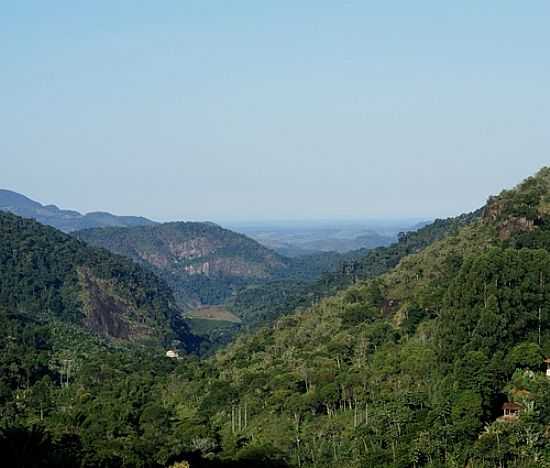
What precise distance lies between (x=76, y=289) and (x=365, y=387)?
8229cm

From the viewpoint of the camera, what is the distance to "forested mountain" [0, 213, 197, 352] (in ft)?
385

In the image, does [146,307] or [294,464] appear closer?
[294,464]

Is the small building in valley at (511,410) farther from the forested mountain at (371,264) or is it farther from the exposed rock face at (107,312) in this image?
the exposed rock face at (107,312)

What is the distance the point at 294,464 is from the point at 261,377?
16.2 m

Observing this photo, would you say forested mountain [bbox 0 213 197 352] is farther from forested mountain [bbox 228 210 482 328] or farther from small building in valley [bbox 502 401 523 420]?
small building in valley [bbox 502 401 523 420]

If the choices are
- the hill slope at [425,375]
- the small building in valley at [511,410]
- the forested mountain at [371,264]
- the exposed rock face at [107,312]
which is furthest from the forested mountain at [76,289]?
the small building in valley at [511,410]

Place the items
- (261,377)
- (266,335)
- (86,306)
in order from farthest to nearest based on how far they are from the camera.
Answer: (86,306), (266,335), (261,377)

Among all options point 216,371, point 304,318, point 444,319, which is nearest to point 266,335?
point 304,318

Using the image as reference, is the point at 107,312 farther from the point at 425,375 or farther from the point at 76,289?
the point at 425,375

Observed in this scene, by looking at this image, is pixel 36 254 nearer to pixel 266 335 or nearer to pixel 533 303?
pixel 266 335

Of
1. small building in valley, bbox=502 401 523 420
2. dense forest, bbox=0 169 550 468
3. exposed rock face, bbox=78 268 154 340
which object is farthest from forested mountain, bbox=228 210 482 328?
small building in valley, bbox=502 401 523 420

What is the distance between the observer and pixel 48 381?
69.8 m

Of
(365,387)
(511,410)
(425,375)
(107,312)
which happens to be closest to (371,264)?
(107,312)

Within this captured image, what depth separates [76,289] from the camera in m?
124
